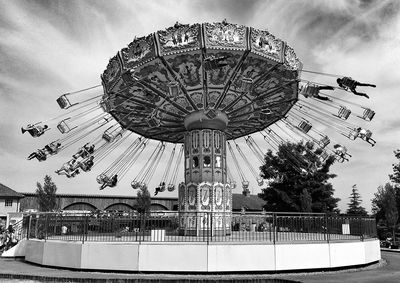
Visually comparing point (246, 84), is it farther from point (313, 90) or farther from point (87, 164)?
point (87, 164)

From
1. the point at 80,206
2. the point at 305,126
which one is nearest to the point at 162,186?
the point at 305,126

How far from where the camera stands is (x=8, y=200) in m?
48.7

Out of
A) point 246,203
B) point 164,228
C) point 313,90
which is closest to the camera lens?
point 164,228

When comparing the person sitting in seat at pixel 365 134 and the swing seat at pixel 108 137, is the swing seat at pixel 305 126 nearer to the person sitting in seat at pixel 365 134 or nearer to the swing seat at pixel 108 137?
the person sitting in seat at pixel 365 134

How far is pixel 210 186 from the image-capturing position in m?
19.3

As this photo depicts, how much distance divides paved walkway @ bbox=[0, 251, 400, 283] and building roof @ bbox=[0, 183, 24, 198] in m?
37.6

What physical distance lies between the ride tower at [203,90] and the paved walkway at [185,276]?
130 inches

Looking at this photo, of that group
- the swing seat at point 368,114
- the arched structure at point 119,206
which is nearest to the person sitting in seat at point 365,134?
the swing seat at point 368,114

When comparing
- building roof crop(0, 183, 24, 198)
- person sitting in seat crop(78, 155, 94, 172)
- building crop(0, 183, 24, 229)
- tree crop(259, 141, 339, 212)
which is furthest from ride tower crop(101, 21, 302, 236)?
building crop(0, 183, 24, 229)

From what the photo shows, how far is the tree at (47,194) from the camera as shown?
40906mm

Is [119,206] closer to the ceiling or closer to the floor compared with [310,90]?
closer to the floor

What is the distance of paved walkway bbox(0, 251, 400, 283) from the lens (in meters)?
11.0

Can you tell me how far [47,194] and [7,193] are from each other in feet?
35.5

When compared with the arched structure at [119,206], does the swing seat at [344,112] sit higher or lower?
higher
